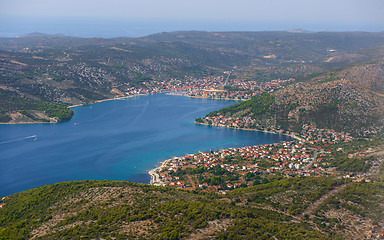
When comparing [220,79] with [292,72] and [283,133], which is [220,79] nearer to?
[292,72]

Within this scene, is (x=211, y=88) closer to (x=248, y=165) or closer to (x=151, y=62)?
(x=151, y=62)

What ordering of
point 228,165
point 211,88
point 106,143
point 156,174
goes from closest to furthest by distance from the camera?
point 156,174 → point 228,165 → point 106,143 → point 211,88

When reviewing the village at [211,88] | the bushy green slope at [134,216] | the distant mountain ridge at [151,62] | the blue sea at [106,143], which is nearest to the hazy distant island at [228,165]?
the bushy green slope at [134,216]

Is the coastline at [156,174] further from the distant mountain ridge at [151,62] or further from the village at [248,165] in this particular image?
the distant mountain ridge at [151,62]

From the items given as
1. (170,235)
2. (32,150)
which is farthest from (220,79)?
(170,235)

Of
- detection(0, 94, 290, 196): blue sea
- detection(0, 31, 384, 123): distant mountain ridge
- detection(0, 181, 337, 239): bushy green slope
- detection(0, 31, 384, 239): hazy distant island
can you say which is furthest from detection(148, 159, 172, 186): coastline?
detection(0, 31, 384, 123): distant mountain ridge

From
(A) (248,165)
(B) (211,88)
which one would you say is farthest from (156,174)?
(B) (211,88)

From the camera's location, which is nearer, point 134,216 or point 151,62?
point 134,216
